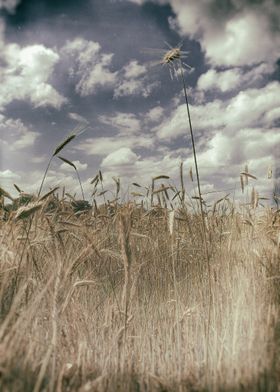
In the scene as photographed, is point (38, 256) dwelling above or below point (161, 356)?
above

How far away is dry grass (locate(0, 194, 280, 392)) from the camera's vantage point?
1774 mm

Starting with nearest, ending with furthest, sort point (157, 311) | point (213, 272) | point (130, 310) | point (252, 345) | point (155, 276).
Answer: point (252, 345), point (130, 310), point (157, 311), point (213, 272), point (155, 276)

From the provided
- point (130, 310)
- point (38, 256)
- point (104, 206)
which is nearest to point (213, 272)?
point (130, 310)

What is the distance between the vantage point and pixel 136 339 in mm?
2426

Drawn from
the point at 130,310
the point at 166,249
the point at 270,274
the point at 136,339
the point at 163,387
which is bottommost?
the point at 163,387

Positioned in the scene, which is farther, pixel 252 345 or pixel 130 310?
pixel 130 310

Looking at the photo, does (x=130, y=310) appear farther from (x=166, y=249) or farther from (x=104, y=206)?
(x=104, y=206)

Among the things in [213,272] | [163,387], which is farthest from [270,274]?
[163,387]

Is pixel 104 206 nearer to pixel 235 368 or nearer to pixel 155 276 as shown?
pixel 155 276

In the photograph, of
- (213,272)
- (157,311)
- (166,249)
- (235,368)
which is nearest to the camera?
(235,368)

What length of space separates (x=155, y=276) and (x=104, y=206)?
147 cm

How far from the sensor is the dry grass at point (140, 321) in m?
1.77

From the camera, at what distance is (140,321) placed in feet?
9.09

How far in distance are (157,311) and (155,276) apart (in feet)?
2.27
